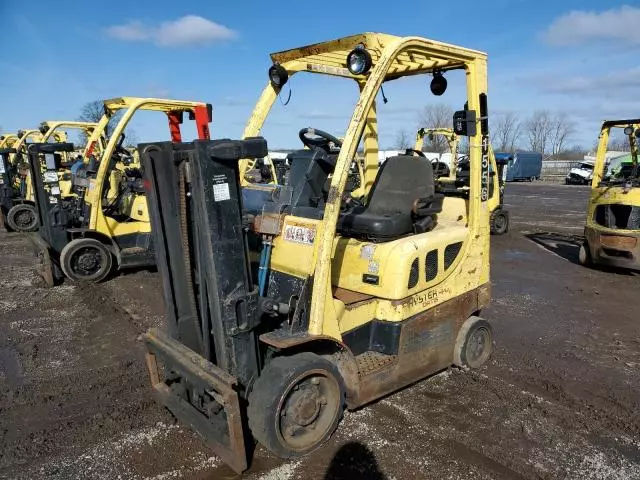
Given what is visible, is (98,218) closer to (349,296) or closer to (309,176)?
(309,176)

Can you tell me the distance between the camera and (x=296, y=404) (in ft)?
9.76

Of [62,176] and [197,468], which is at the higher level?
[62,176]

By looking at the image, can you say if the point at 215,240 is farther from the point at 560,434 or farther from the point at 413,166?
the point at 560,434

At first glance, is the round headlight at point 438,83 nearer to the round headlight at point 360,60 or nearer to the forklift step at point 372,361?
the round headlight at point 360,60

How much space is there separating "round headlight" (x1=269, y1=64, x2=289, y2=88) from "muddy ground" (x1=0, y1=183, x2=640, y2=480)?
2.81 m

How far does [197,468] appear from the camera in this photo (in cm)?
307

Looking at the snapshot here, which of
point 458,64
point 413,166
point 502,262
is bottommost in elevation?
point 502,262

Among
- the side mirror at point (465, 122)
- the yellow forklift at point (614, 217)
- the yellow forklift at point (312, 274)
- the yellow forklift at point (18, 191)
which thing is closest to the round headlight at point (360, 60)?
the yellow forklift at point (312, 274)

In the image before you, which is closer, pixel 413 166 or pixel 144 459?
pixel 144 459

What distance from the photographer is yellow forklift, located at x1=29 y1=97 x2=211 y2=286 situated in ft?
24.3

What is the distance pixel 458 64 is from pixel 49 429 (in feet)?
13.7

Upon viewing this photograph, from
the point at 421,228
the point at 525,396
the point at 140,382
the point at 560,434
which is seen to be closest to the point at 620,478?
the point at 560,434

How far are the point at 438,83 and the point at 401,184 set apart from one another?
0.91 meters

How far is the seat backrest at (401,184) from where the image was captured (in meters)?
4.29
